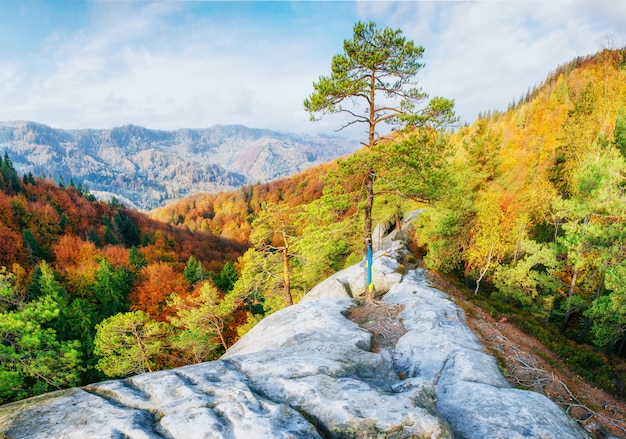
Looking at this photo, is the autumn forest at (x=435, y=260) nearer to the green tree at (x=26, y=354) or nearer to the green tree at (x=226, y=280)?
the green tree at (x=26, y=354)

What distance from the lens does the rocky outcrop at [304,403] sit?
4.24 meters

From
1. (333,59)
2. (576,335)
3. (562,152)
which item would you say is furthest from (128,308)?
(562,152)

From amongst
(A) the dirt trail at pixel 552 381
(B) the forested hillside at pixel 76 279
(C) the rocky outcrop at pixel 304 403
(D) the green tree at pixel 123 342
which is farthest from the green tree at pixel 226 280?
(C) the rocky outcrop at pixel 304 403

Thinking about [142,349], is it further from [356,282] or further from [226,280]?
[226,280]

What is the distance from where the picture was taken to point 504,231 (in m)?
22.1

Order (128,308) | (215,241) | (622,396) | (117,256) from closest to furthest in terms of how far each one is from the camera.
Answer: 1. (622,396)
2. (128,308)
3. (117,256)
4. (215,241)

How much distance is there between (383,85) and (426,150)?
3388 millimetres

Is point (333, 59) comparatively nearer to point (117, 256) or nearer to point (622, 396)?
point (622, 396)

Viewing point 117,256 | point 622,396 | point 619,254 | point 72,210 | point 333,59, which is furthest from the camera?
point 72,210

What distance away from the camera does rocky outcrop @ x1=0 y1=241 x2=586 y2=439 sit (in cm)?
424

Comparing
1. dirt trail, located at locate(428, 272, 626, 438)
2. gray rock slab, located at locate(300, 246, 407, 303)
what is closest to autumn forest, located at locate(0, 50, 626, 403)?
dirt trail, located at locate(428, 272, 626, 438)

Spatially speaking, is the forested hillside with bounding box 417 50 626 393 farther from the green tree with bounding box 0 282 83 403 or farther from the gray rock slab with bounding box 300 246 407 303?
the green tree with bounding box 0 282 83 403

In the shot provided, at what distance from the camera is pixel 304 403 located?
503 cm

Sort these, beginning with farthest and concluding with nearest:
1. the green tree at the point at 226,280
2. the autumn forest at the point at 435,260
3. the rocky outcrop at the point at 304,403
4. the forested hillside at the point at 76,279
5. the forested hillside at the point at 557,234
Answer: the green tree at the point at 226,280, the forested hillside at the point at 557,234, the forested hillside at the point at 76,279, the autumn forest at the point at 435,260, the rocky outcrop at the point at 304,403
